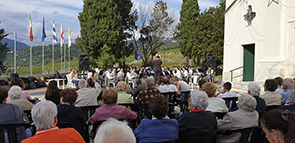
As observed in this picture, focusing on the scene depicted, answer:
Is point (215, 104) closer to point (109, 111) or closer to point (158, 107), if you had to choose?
point (158, 107)

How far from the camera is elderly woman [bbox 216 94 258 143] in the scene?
2990 millimetres

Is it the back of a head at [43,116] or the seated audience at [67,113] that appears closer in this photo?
the back of a head at [43,116]

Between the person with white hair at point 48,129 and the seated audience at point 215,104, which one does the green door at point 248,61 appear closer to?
the seated audience at point 215,104

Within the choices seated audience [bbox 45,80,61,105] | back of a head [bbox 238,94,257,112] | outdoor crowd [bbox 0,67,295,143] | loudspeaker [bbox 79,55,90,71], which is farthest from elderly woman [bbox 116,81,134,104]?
loudspeaker [bbox 79,55,90,71]

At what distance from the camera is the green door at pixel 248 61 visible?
14148 mm

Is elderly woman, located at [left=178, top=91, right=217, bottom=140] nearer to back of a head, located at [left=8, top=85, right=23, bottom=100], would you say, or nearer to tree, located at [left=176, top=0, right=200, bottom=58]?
back of a head, located at [left=8, top=85, right=23, bottom=100]

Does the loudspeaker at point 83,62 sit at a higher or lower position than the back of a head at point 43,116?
higher

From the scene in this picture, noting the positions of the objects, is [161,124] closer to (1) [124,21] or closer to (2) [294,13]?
(2) [294,13]

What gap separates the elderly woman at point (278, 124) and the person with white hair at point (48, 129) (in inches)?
60.4

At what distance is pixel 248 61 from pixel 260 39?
2.26 m

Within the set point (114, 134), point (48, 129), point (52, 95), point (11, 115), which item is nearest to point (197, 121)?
point (114, 134)

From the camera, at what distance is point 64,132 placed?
77.5 inches

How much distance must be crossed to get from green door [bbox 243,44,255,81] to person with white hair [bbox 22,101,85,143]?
45.7 ft

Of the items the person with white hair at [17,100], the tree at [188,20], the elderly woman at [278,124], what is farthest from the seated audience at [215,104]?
the tree at [188,20]
